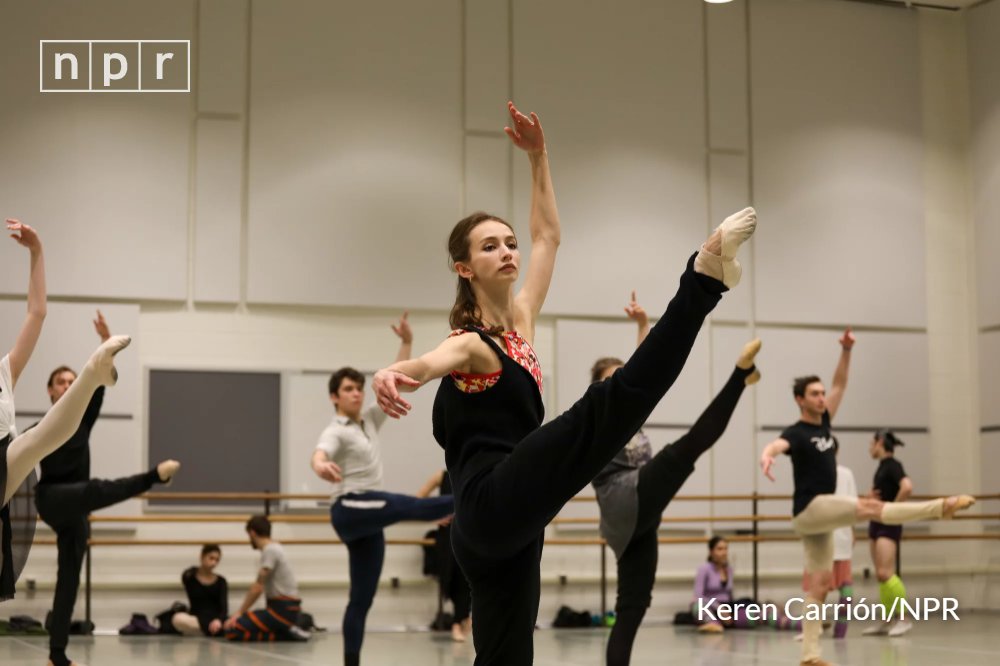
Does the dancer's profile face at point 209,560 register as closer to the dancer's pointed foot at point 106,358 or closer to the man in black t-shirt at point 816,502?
the man in black t-shirt at point 816,502

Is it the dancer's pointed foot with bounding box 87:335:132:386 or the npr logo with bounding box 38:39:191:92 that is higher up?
the npr logo with bounding box 38:39:191:92

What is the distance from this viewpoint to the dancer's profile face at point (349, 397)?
5496mm

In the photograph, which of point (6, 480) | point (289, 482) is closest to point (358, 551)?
point (6, 480)

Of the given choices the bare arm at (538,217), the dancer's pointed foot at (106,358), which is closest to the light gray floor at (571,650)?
the dancer's pointed foot at (106,358)

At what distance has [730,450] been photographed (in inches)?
396

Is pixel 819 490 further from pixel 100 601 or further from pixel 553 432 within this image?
pixel 100 601

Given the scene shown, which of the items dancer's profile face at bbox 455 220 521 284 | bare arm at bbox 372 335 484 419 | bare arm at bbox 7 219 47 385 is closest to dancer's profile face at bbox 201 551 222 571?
bare arm at bbox 7 219 47 385

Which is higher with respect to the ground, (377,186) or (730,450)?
(377,186)

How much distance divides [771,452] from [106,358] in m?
3.32

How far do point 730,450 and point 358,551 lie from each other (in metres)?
5.52

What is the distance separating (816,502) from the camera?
5.70 meters

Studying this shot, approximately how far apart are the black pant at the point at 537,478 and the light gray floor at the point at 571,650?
11.7 feet

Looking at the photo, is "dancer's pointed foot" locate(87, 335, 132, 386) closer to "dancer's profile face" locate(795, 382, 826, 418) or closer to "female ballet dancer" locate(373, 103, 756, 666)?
"female ballet dancer" locate(373, 103, 756, 666)

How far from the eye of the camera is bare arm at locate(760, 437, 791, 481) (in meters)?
5.56
